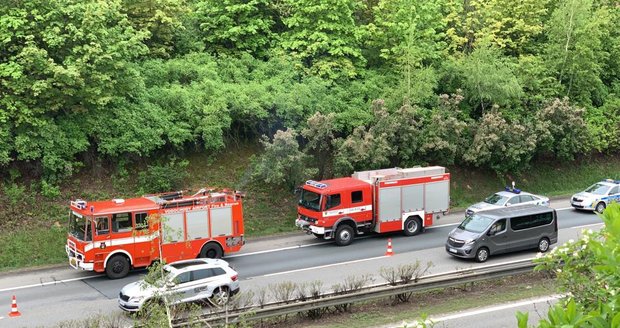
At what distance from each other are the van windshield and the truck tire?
4.57 meters

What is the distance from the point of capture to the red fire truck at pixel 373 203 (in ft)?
92.9

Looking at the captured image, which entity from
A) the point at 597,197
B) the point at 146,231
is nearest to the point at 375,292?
the point at 146,231

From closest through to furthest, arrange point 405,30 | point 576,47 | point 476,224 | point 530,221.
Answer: point 476,224, point 530,221, point 405,30, point 576,47

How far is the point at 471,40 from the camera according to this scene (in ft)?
143

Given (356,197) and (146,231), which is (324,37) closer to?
(356,197)

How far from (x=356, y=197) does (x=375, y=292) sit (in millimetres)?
8722

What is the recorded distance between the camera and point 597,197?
34.0 meters

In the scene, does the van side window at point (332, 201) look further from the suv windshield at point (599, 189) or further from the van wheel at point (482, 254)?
the suv windshield at point (599, 189)

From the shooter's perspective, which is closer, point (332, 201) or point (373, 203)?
point (332, 201)

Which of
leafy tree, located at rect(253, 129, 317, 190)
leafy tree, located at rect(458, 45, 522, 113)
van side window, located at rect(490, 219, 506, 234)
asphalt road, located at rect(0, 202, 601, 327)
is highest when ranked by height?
leafy tree, located at rect(458, 45, 522, 113)

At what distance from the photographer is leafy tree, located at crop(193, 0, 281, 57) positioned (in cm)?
3753

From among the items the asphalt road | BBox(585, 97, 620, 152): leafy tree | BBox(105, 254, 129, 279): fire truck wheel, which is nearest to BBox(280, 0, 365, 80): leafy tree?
the asphalt road

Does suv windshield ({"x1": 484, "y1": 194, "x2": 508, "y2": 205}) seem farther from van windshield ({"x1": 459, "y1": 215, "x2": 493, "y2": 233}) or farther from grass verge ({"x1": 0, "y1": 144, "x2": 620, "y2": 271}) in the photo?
van windshield ({"x1": 459, "y1": 215, "x2": 493, "y2": 233})

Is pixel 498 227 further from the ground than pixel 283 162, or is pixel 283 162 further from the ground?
pixel 283 162
